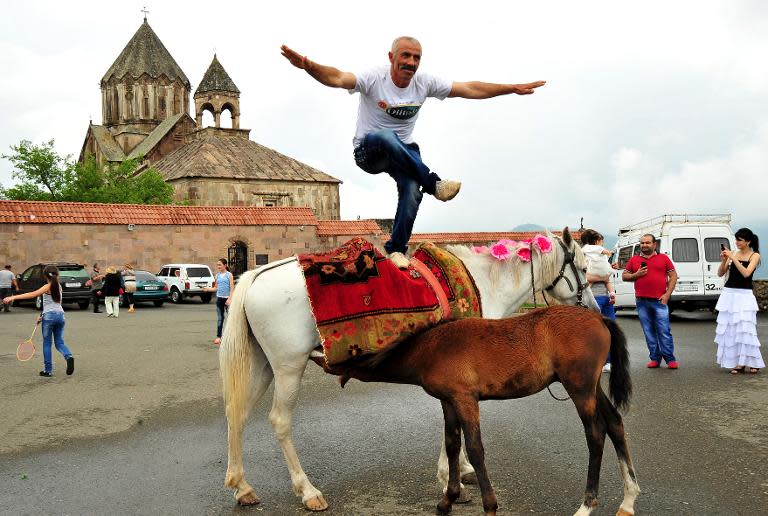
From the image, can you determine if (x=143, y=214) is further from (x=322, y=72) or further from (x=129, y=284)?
(x=322, y=72)

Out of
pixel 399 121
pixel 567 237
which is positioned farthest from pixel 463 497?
pixel 399 121

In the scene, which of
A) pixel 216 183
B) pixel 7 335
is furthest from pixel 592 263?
pixel 216 183

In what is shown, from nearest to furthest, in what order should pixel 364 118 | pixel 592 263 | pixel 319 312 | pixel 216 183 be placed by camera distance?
pixel 319 312 → pixel 364 118 → pixel 592 263 → pixel 216 183

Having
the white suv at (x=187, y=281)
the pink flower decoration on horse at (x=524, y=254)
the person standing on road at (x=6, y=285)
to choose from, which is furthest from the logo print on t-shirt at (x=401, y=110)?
the white suv at (x=187, y=281)

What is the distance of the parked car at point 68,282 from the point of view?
86.3 ft

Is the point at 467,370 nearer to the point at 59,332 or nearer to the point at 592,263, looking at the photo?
the point at 592,263

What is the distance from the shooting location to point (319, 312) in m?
4.81

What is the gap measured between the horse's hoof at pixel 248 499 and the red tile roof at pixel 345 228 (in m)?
34.5

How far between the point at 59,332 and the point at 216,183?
1685 inches

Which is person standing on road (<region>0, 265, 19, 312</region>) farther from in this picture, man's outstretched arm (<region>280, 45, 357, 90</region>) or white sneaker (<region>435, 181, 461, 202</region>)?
white sneaker (<region>435, 181, 461, 202</region>)

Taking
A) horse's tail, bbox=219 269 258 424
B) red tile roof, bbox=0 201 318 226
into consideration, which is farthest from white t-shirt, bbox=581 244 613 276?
red tile roof, bbox=0 201 318 226

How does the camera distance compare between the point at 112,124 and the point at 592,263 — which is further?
the point at 112,124

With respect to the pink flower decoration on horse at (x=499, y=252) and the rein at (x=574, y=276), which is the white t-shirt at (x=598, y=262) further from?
the pink flower decoration on horse at (x=499, y=252)

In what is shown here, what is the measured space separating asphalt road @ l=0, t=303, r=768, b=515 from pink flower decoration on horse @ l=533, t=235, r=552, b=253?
176 cm
